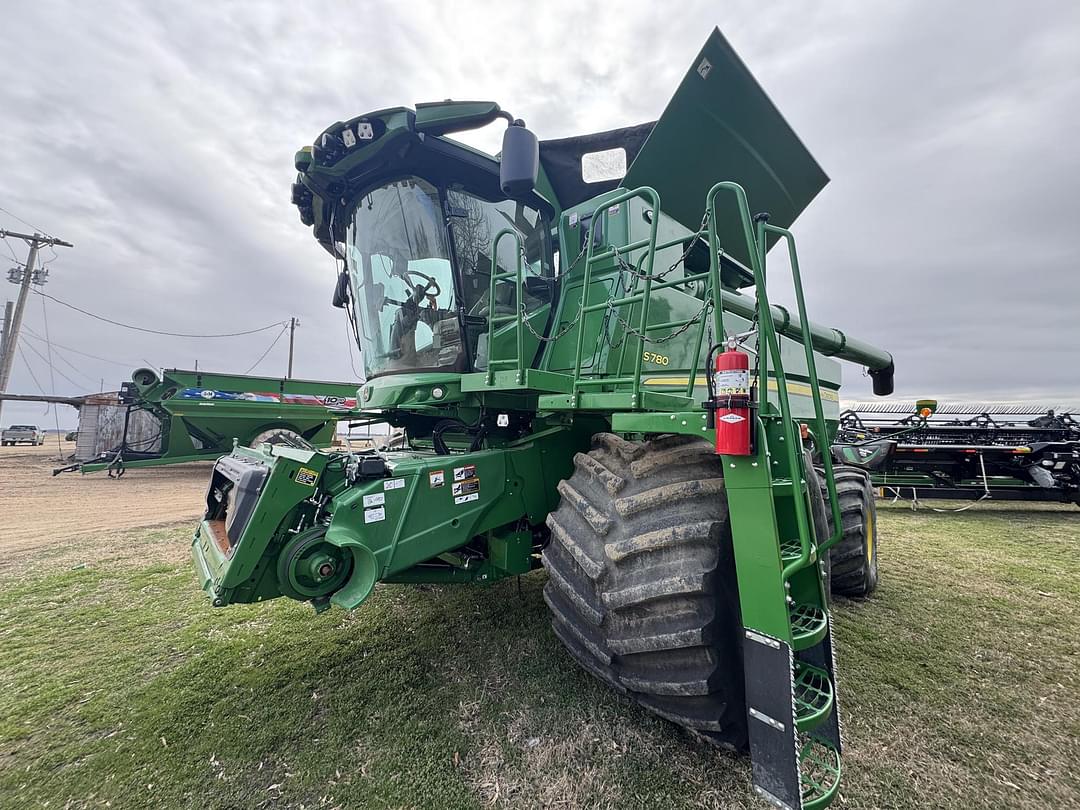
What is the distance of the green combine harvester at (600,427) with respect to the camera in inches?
70.7

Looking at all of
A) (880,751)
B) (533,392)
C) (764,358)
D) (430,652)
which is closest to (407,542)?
(430,652)

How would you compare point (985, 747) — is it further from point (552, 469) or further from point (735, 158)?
point (735, 158)

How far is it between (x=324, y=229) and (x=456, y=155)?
4.58 feet

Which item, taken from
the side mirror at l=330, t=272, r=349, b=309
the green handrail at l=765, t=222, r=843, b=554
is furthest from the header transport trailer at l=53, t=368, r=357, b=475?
the green handrail at l=765, t=222, r=843, b=554

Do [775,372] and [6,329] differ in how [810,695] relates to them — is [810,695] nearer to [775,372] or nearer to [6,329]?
→ [775,372]

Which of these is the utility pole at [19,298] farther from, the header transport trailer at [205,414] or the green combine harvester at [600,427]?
the green combine harvester at [600,427]

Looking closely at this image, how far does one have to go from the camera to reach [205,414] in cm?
1127

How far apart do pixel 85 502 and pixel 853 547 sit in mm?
11665

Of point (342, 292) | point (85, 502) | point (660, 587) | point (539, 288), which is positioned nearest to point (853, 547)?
point (660, 587)

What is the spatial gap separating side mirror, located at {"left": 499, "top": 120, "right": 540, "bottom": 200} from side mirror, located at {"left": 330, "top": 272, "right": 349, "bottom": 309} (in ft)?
6.08

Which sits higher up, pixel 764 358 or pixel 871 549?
pixel 764 358

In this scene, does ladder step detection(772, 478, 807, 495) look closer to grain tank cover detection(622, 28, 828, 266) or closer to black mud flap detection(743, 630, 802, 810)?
black mud flap detection(743, 630, 802, 810)

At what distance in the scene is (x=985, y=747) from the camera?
2.18m

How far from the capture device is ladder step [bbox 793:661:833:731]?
1618mm
